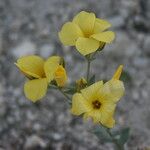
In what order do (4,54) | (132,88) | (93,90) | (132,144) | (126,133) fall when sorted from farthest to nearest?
1. (4,54)
2. (132,88)
3. (132,144)
4. (126,133)
5. (93,90)

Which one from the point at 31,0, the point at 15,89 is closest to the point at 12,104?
the point at 15,89

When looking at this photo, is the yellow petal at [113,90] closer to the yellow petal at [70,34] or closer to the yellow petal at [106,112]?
the yellow petal at [106,112]

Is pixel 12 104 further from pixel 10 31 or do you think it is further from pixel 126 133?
pixel 126 133

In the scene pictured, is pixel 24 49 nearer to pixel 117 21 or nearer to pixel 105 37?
pixel 117 21

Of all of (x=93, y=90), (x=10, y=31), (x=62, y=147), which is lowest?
(x=62, y=147)

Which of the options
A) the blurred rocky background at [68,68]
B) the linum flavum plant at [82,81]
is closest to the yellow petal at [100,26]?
the linum flavum plant at [82,81]

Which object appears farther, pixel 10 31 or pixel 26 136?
pixel 10 31

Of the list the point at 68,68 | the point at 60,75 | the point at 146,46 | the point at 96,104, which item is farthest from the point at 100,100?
the point at 146,46

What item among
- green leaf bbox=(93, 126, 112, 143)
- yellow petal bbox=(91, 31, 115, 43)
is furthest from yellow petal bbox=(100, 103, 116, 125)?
green leaf bbox=(93, 126, 112, 143)
